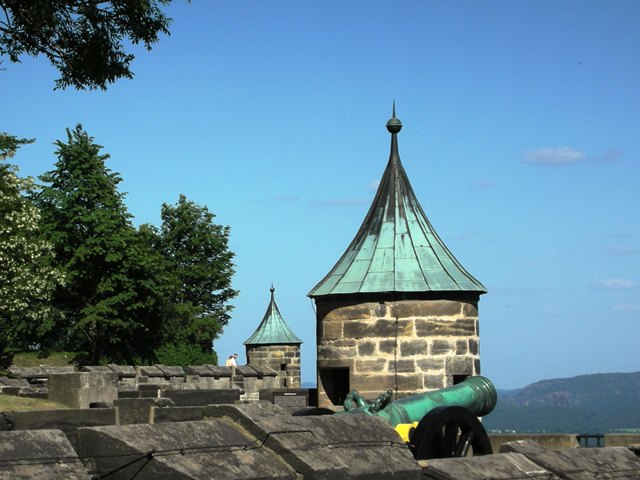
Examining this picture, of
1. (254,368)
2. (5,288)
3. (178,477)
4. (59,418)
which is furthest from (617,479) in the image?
(5,288)

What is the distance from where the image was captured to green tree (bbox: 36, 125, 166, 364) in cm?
4778

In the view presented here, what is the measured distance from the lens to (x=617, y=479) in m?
5.91

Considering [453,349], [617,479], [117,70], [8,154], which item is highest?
[8,154]

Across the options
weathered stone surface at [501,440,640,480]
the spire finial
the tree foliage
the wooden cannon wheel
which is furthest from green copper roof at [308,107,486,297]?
the tree foliage

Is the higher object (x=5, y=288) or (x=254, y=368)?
(x=5, y=288)

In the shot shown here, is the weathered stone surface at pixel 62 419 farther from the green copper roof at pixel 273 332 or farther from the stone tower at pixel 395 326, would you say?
the green copper roof at pixel 273 332

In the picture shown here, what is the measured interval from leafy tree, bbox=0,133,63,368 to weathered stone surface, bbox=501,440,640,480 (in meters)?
30.1

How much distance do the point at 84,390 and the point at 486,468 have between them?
25.8 feet

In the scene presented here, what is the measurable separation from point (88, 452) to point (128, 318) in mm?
45080

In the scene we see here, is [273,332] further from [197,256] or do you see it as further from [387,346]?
[387,346]

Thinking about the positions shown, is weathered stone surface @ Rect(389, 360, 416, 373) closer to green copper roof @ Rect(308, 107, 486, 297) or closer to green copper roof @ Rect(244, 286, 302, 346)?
green copper roof @ Rect(308, 107, 486, 297)

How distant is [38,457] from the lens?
3770 mm

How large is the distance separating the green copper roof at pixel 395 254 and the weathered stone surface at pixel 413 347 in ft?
2.24

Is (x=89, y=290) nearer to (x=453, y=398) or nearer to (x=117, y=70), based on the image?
(x=117, y=70)
